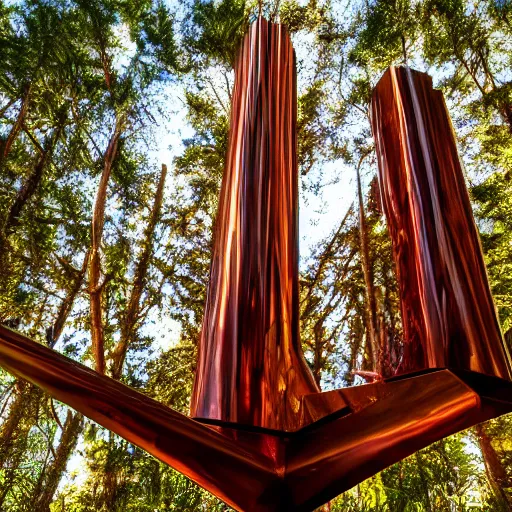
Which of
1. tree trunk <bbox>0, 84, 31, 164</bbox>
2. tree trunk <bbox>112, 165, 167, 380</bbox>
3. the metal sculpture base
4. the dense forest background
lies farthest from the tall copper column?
tree trunk <bbox>0, 84, 31, 164</bbox>

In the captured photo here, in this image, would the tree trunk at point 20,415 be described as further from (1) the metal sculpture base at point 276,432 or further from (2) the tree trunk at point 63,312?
(1) the metal sculpture base at point 276,432

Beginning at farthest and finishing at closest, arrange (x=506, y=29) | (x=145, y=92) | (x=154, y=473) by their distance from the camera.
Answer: (x=506, y=29) < (x=145, y=92) < (x=154, y=473)

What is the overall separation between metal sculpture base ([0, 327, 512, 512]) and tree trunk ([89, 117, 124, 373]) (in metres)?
0.89

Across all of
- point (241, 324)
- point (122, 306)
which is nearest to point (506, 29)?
point (122, 306)

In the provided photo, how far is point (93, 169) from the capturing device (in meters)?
1.35

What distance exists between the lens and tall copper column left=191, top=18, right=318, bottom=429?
214mm

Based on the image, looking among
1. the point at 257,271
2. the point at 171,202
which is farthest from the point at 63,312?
the point at 257,271

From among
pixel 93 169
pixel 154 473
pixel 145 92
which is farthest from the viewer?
pixel 145 92

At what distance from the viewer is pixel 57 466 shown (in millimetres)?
905

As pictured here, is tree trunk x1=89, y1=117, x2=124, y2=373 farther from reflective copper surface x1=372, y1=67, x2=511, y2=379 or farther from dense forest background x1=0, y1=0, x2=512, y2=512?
reflective copper surface x1=372, y1=67, x2=511, y2=379

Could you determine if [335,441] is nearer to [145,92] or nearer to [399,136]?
[399,136]

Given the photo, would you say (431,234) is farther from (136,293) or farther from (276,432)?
(136,293)

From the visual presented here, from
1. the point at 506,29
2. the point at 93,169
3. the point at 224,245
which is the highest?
the point at 506,29

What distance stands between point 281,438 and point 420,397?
58 mm
